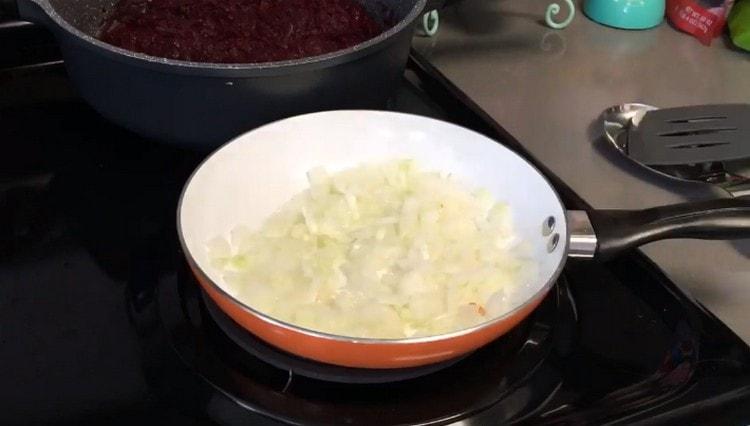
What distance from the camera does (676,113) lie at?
833 mm

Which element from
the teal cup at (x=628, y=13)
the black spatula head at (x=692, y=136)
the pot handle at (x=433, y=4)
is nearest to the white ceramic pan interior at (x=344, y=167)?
the pot handle at (x=433, y=4)

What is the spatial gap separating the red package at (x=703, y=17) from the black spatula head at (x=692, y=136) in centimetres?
25

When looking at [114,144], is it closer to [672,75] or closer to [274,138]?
[274,138]

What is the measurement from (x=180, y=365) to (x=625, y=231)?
307 mm

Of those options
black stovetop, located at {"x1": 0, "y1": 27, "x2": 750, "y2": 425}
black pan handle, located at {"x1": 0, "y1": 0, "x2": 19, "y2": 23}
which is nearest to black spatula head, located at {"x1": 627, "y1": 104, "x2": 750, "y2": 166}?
black stovetop, located at {"x1": 0, "y1": 27, "x2": 750, "y2": 425}

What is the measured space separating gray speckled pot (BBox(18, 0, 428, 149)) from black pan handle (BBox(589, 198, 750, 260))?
0.23 meters

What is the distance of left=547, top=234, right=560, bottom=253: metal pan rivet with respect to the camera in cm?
61

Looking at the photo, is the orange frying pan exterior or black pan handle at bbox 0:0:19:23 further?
black pan handle at bbox 0:0:19:23

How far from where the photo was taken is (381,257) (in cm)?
61

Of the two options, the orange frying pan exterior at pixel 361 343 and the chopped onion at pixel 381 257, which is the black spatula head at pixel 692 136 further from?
the orange frying pan exterior at pixel 361 343

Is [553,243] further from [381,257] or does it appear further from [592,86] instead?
[592,86]

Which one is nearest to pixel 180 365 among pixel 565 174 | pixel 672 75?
pixel 565 174

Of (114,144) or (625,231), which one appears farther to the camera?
(114,144)

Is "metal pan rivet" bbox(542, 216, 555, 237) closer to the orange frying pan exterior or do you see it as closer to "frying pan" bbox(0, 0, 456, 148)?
the orange frying pan exterior
